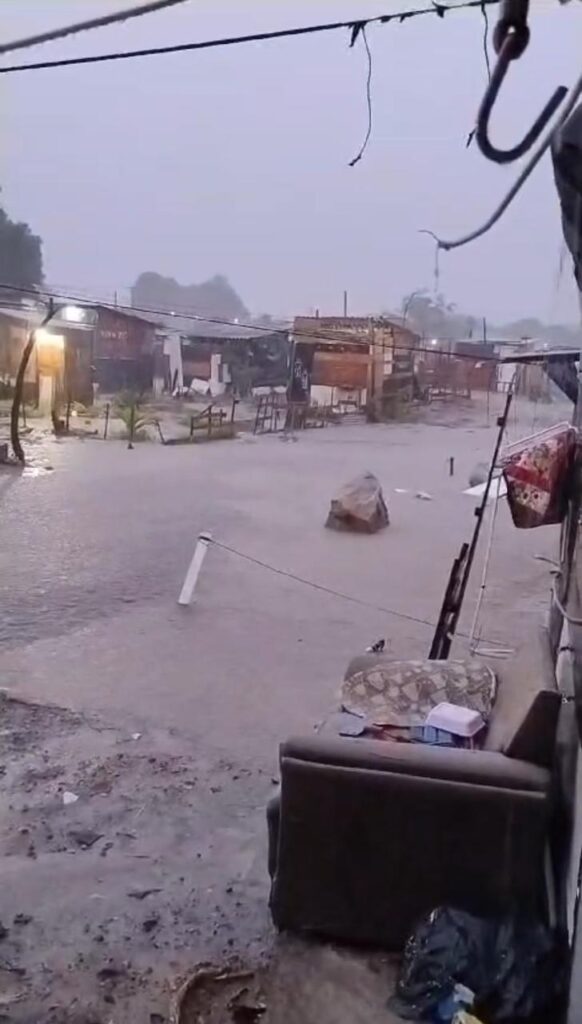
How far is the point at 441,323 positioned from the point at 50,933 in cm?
3760

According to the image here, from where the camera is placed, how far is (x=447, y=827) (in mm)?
2801

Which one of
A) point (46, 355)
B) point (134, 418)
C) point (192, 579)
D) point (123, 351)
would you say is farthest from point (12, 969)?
point (123, 351)

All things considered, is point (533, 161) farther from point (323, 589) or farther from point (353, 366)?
point (353, 366)

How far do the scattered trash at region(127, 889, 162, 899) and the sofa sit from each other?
59cm

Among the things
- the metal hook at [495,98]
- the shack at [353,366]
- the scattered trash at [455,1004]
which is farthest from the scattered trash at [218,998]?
the shack at [353,366]

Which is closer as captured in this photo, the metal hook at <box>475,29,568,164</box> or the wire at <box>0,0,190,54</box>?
the metal hook at <box>475,29,568,164</box>

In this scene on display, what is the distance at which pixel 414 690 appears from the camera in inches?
146

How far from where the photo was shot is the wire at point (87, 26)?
241 cm

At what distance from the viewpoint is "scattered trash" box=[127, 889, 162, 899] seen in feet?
10.9

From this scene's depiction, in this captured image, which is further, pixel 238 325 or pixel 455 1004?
pixel 238 325

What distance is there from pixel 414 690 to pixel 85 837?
1.57 m

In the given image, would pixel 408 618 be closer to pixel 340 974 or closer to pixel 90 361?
pixel 340 974

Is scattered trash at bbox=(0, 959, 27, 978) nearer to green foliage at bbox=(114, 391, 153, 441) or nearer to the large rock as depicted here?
the large rock

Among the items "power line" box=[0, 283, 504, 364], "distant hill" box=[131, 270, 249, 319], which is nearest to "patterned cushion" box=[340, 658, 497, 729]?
"power line" box=[0, 283, 504, 364]
